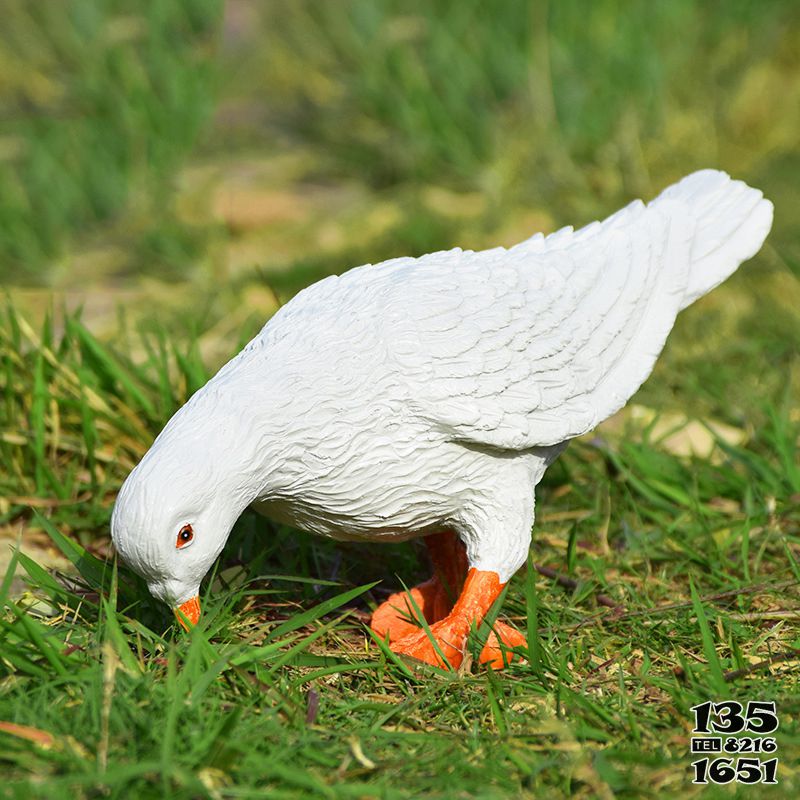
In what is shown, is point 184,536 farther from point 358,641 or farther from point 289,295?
point 289,295

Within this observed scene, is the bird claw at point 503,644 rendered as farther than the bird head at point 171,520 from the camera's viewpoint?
Yes

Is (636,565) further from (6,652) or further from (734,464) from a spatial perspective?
(6,652)

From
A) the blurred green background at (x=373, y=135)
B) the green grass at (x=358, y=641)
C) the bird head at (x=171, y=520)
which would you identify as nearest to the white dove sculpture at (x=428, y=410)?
the bird head at (x=171, y=520)

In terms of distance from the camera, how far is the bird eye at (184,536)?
2.27 m

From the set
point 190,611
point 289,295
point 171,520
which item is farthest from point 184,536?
point 289,295

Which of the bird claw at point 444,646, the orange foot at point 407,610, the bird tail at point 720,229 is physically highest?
the bird tail at point 720,229

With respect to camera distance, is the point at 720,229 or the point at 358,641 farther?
the point at 720,229

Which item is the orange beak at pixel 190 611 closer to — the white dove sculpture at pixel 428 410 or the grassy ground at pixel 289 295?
the white dove sculpture at pixel 428 410

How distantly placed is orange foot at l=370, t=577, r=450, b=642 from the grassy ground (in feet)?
0.22

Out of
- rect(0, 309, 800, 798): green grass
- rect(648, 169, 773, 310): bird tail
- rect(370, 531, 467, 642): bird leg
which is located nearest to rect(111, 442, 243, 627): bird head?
rect(0, 309, 800, 798): green grass

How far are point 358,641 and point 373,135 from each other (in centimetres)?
438

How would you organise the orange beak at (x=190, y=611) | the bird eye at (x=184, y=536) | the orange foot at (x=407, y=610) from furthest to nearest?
the orange foot at (x=407, y=610), the orange beak at (x=190, y=611), the bird eye at (x=184, y=536)

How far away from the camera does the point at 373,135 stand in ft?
21.5

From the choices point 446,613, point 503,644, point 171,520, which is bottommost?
point 446,613
